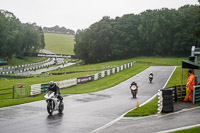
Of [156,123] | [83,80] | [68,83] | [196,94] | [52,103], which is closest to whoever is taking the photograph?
[156,123]

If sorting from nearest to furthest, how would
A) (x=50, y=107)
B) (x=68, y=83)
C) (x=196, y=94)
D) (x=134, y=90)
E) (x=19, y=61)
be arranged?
(x=50, y=107) → (x=196, y=94) → (x=134, y=90) → (x=68, y=83) → (x=19, y=61)

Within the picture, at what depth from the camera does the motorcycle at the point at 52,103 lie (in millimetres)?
15961

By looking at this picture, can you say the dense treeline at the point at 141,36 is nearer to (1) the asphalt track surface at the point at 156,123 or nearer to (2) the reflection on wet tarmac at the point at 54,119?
(1) the asphalt track surface at the point at 156,123

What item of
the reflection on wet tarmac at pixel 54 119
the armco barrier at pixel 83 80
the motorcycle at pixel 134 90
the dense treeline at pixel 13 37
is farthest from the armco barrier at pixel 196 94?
the dense treeline at pixel 13 37

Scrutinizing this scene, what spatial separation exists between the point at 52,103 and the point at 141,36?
88.9m

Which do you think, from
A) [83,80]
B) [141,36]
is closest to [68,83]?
[83,80]

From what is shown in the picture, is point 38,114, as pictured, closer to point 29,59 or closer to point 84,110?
point 84,110

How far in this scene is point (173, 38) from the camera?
10025cm

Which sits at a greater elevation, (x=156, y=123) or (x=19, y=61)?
(x=19, y=61)

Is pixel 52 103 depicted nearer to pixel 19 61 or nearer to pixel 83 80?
pixel 83 80

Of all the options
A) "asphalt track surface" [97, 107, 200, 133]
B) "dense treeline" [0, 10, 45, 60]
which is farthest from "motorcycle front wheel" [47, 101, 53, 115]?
"dense treeline" [0, 10, 45, 60]

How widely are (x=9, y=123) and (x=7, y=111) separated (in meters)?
3.79

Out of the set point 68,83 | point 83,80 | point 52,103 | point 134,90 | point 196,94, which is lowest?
point 68,83

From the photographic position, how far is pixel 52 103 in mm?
16422
